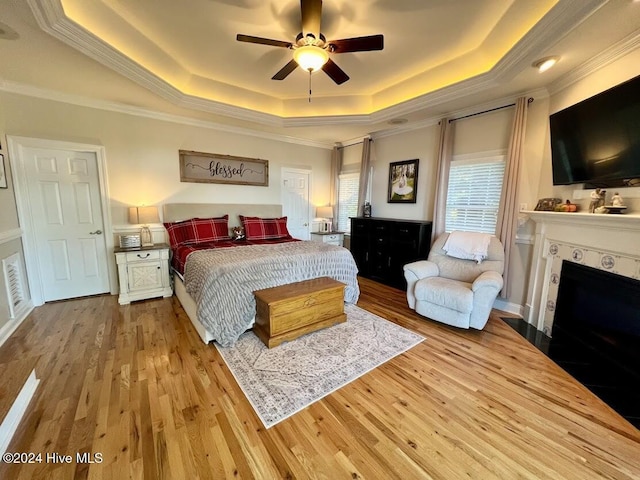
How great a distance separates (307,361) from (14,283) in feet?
11.4

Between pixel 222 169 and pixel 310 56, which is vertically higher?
pixel 310 56

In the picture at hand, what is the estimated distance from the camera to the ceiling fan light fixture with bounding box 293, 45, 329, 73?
83.6 inches

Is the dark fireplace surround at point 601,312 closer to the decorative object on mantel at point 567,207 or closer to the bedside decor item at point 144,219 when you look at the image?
the decorative object on mantel at point 567,207

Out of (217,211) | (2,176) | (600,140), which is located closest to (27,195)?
(2,176)

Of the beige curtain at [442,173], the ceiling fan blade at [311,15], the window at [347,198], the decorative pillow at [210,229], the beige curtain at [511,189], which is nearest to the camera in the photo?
the ceiling fan blade at [311,15]

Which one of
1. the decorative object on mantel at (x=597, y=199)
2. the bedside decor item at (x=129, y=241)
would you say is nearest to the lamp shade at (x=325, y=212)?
the bedside decor item at (x=129, y=241)

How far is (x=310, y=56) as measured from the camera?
2164mm

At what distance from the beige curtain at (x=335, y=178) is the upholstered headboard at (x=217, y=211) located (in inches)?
51.8

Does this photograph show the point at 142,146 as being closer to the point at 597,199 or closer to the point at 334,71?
the point at 334,71

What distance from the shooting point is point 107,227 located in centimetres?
361

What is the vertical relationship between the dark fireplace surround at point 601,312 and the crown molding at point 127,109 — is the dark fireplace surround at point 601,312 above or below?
below

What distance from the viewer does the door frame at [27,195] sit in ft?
10.0

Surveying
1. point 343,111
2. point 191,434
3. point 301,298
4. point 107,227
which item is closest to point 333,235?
point 343,111

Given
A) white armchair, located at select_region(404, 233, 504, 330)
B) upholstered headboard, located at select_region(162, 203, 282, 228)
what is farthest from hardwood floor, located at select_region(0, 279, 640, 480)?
upholstered headboard, located at select_region(162, 203, 282, 228)
